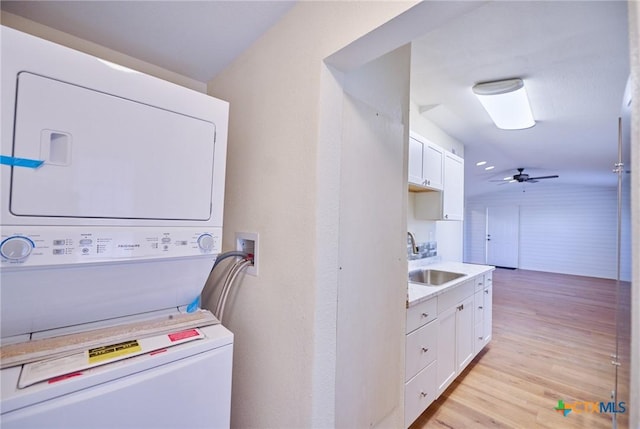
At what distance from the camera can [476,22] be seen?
149 centimetres

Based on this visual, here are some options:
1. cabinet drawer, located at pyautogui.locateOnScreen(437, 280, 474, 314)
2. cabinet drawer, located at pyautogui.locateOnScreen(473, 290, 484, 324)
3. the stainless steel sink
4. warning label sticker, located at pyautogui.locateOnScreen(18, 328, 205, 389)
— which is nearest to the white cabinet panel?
warning label sticker, located at pyautogui.locateOnScreen(18, 328, 205, 389)

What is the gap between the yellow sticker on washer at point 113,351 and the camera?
2.53ft

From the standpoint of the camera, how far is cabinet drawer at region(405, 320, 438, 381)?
1603 millimetres

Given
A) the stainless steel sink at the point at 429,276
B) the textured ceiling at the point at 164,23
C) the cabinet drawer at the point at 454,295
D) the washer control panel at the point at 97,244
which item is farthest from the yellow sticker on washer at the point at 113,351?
the stainless steel sink at the point at 429,276

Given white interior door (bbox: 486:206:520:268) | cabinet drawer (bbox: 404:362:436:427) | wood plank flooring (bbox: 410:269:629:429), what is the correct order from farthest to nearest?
white interior door (bbox: 486:206:520:268), wood plank flooring (bbox: 410:269:629:429), cabinet drawer (bbox: 404:362:436:427)

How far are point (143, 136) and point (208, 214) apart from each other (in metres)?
0.33

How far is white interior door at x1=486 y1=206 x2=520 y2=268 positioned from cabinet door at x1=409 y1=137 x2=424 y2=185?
299 inches

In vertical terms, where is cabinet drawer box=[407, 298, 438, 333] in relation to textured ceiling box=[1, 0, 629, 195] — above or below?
below

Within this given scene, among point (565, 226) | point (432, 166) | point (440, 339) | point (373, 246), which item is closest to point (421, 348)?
point (440, 339)

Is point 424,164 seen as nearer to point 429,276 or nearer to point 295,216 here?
point 429,276

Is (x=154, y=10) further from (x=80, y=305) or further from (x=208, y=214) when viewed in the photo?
(x=80, y=305)

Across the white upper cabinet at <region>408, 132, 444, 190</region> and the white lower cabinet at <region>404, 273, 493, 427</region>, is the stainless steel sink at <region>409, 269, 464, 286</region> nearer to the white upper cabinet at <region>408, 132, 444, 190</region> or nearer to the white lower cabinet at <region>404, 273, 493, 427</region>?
the white lower cabinet at <region>404, 273, 493, 427</region>

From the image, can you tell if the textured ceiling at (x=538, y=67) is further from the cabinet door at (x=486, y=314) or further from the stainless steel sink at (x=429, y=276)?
the cabinet door at (x=486, y=314)

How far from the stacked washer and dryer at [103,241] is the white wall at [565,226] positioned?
9.09m
